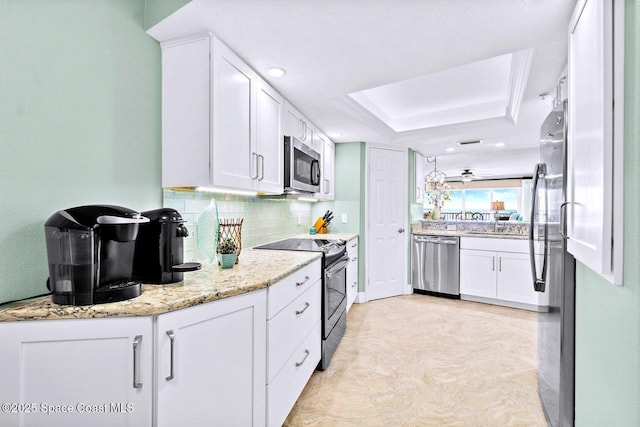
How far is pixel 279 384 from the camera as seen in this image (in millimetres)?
1545

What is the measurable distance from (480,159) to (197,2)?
6.39 metres

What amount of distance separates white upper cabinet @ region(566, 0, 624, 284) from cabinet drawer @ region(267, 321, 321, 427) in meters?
1.42

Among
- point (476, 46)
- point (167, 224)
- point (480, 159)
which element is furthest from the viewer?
point (480, 159)

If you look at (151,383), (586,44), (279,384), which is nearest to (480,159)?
(586,44)

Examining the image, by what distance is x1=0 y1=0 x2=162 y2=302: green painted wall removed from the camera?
1104 mm

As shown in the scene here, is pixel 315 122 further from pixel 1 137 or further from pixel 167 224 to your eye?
pixel 1 137

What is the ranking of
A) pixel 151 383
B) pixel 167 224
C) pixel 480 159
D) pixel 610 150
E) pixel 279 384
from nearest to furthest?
1. pixel 610 150
2. pixel 151 383
3. pixel 167 224
4. pixel 279 384
5. pixel 480 159

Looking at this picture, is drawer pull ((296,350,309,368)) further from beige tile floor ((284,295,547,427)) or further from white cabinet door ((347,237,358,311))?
white cabinet door ((347,237,358,311))

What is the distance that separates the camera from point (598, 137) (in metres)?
0.93

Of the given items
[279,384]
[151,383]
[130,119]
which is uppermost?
[130,119]

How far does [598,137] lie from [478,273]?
353cm

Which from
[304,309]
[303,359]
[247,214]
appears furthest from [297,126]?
[303,359]

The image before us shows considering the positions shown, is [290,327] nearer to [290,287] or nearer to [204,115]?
[290,287]

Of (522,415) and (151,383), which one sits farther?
(522,415)
